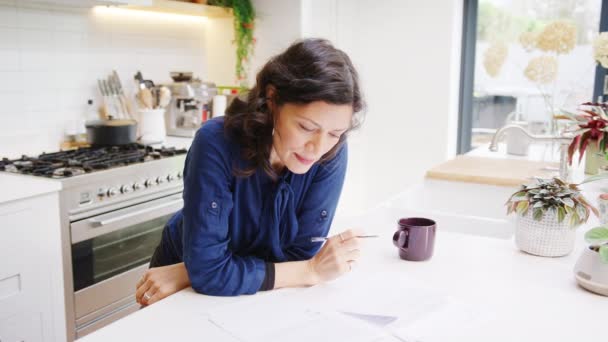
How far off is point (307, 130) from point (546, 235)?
68 centimetres

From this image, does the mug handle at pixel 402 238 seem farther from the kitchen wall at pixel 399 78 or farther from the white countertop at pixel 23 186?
the kitchen wall at pixel 399 78

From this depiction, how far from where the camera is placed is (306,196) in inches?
55.1

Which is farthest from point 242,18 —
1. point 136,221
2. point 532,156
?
point 532,156

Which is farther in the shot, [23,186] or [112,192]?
[112,192]

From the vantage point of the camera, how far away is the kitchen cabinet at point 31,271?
2.05 metres

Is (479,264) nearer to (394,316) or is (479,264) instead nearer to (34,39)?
(394,316)

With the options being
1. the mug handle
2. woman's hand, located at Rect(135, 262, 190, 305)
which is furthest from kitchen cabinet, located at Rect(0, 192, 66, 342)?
the mug handle

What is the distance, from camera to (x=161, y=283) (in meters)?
1.28

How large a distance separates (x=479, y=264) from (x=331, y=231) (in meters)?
0.45

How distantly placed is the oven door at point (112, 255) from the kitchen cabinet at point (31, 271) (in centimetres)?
11

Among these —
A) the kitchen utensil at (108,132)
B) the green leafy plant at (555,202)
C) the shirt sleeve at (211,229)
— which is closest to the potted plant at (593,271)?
the green leafy plant at (555,202)

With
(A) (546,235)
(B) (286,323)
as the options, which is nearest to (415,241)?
(A) (546,235)

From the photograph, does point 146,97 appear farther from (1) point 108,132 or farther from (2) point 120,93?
(1) point 108,132

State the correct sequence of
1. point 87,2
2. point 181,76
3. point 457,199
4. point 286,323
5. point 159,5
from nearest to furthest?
1. point 286,323
2. point 457,199
3. point 87,2
4. point 159,5
5. point 181,76
